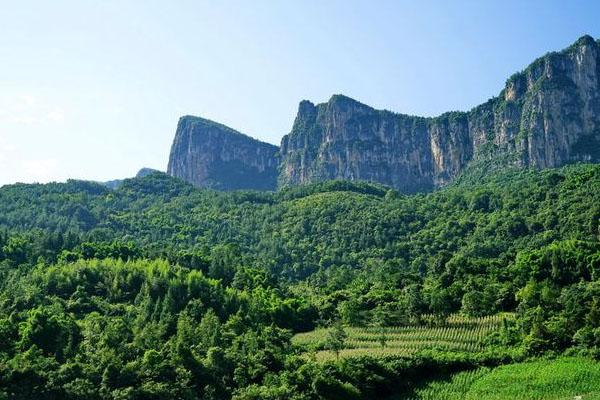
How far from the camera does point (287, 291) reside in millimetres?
107500

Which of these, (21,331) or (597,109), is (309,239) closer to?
(21,331)

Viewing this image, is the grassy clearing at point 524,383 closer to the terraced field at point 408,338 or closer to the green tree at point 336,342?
the terraced field at point 408,338

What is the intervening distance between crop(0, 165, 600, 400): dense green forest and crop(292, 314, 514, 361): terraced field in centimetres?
122

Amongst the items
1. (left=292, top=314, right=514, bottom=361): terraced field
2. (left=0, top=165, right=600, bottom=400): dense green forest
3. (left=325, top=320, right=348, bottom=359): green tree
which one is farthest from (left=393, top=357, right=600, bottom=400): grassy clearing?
(left=325, top=320, right=348, bottom=359): green tree

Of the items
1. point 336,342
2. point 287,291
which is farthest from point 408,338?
point 287,291

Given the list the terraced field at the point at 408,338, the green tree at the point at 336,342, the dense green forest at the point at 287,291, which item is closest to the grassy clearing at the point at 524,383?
the dense green forest at the point at 287,291

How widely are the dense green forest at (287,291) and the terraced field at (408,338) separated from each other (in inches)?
48.0

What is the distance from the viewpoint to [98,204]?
7072 inches

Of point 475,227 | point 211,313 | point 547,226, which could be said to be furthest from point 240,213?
point 211,313

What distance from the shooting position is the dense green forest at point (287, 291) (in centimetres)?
6341

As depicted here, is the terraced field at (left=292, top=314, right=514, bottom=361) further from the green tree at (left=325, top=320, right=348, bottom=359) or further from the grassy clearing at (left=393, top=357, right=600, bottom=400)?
the grassy clearing at (left=393, top=357, right=600, bottom=400)

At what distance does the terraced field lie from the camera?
7144cm

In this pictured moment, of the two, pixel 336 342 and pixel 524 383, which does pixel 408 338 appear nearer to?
pixel 336 342

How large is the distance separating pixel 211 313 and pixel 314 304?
64.1 feet
